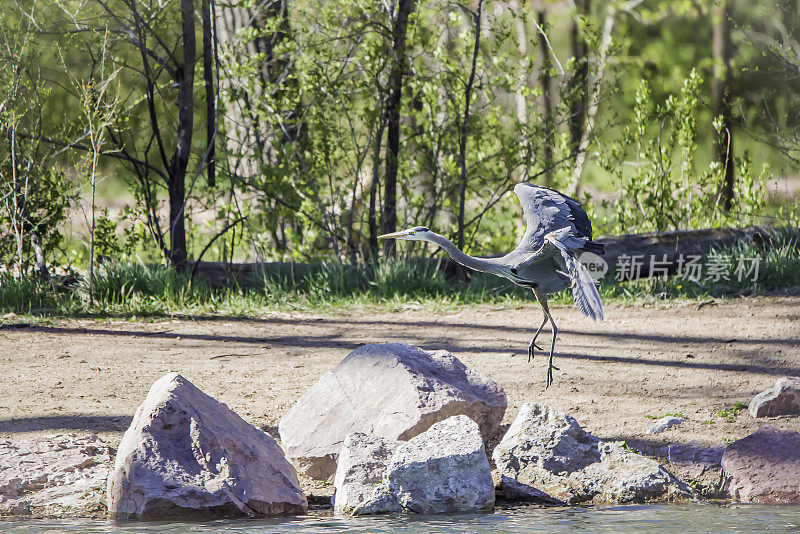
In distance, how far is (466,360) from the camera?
21.0ft

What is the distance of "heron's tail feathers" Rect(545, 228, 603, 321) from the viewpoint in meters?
3.01

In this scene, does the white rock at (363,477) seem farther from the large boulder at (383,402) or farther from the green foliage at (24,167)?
the green foliage at (24,167)

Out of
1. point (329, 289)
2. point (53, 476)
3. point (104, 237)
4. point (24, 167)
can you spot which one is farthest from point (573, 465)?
point (24, 167)

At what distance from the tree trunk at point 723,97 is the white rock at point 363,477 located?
7.20m

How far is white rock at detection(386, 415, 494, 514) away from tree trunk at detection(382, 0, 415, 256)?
499cm

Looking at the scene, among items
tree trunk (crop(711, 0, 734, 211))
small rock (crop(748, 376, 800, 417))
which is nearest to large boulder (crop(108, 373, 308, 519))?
small rock (crop(748, 376, 800, 417))

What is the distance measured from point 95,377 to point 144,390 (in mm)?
494

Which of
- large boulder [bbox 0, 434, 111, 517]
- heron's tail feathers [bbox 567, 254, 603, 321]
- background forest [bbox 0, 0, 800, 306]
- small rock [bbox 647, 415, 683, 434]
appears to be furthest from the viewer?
background forest [bbox 0, 0, 800, 306]

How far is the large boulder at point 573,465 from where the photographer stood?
4359 mm

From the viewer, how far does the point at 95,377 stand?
19.5ft

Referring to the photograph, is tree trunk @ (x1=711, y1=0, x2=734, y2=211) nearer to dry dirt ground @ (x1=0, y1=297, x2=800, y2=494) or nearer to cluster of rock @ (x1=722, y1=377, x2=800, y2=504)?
dry dirt ground @ (x1=0, y1=297, x2=800, y2=494)

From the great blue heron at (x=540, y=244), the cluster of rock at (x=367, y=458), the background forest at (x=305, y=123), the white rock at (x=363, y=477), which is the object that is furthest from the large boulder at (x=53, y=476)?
the background forest at (x=305, y=123)

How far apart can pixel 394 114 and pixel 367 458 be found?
17.6 feet

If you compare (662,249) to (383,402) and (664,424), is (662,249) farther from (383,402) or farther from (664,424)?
(383,402)
